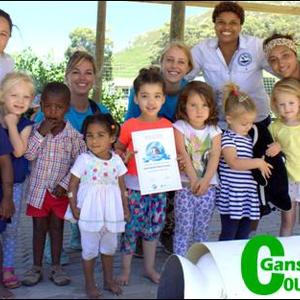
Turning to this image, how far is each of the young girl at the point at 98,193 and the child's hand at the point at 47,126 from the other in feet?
0.80

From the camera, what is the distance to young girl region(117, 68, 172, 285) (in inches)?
156

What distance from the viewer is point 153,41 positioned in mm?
11906

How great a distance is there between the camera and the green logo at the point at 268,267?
2.99 m

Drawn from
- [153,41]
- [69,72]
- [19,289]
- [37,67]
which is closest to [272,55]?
[69,72]

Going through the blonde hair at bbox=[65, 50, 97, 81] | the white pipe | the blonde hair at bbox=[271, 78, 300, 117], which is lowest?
the white pipe

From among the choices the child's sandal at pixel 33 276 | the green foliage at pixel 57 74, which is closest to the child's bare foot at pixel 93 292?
the child's sandal at pixel 33 276

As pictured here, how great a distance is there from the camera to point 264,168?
399 centimetres

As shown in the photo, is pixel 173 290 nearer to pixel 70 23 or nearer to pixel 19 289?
pixel 19 289

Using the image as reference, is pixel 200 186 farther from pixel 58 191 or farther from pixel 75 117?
pixel 75 117

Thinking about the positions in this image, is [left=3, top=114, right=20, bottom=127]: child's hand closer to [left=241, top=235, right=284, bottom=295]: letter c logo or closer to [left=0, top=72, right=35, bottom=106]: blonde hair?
[left=0, top=72, right=35, bottom=106]: blonde hair

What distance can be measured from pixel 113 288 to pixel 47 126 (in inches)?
47.3

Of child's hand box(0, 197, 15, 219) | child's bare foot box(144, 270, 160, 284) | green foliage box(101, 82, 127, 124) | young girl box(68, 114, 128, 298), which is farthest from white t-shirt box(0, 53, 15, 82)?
green foliage box(101, 82, 127, 124)

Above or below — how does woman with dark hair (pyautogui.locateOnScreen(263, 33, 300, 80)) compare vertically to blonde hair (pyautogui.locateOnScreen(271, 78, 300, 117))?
above

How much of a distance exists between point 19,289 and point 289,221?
2042 mm
